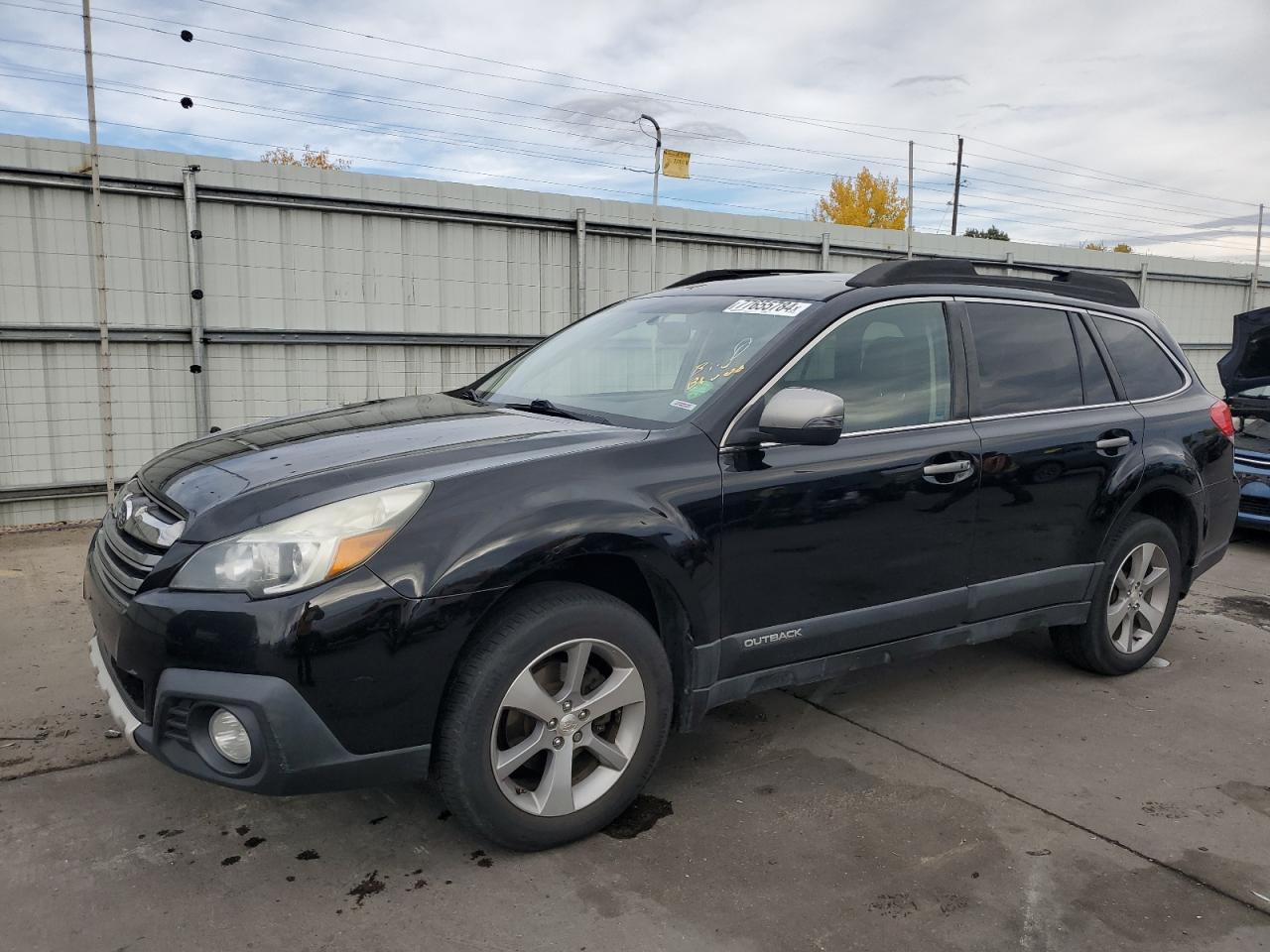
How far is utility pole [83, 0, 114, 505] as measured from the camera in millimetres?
6680

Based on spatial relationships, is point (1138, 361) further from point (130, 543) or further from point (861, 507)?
point (130, 543)

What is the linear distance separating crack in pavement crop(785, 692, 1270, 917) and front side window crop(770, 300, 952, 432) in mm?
1224

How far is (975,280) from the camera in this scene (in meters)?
4.09

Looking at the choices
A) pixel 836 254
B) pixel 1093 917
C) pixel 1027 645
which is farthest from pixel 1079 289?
pixel 836 254

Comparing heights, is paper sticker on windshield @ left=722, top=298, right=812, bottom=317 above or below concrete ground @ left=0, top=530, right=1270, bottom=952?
above

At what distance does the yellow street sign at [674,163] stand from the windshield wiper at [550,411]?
6.67 m

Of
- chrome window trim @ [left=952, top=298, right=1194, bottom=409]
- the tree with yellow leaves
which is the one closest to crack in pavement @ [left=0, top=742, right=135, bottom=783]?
chrome window trim @ [left=952, top=298, right=1194, bottom=409]

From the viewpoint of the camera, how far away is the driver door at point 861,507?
3.24 meters

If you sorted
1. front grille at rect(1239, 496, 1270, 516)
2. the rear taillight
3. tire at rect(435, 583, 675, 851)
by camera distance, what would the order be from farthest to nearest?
front grille at rect(1239, 496, 1270, 516) → the rear taillight → tire at rect(435, 583, 675, 851)

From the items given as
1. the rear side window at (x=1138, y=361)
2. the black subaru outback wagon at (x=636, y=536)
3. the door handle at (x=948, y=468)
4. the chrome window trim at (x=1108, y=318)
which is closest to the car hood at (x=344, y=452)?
the black subaru outback wagon at (x=636, y=536)

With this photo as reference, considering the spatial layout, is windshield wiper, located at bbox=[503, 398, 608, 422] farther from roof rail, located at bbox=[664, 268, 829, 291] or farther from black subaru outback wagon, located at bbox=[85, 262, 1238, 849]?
roof rail, located at bbox=[664, 268, 829, 291]

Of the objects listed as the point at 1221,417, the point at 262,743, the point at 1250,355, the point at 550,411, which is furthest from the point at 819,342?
the point at 1250,355

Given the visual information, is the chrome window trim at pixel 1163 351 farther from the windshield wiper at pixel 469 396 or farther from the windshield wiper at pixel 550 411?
the windshield wiper at pixel 469 396

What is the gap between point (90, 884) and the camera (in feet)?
9.06
